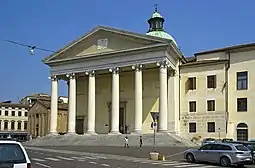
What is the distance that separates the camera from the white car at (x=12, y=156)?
31.2 feet

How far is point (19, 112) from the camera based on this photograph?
10956 cm

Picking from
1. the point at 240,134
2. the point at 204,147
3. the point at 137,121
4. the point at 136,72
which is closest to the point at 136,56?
the point at 136,72

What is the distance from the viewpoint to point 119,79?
58.9 metres

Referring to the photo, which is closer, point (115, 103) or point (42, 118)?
point (115, 103)

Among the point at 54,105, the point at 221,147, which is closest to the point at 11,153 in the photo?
the point at 221,147

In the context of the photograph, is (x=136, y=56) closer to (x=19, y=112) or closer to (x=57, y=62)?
(x=57, y=62)

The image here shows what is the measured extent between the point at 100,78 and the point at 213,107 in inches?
768

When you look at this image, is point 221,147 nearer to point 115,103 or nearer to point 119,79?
point 115,103

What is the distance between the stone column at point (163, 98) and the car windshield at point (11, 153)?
39921 millimetres

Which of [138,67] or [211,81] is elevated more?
[138,67]

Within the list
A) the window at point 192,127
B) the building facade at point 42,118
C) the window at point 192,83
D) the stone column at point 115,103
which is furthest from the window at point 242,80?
the building facade at point 42,118

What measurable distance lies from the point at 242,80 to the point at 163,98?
10971 millimetres

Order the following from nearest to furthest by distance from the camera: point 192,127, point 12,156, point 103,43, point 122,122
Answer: point 12,156, point 192,127, point 103,43, point 122,122

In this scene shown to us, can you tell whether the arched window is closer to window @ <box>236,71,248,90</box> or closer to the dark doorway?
window @ <box>236,71,248,90</box>
